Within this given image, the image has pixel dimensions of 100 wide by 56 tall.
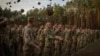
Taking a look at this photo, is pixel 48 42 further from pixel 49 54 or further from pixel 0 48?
pixel 0 48

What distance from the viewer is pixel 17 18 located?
Answer: 22250mm

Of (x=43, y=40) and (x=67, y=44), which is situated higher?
(x=43, y=40)

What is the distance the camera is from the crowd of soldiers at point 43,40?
883 cm

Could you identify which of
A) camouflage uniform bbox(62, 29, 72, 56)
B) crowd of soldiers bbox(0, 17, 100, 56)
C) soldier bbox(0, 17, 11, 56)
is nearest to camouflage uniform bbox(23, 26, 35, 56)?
crowd of soldiers bbox(0, 17, 100, 56)

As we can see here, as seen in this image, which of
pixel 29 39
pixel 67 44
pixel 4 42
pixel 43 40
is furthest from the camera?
pixel 67 44

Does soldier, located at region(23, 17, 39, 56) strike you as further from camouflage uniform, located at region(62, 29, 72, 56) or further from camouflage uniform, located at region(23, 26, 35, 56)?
camouflage uniform, located at region(62, 29, 72, 56)

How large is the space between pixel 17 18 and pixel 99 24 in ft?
17.6

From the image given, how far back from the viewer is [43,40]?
1510cm

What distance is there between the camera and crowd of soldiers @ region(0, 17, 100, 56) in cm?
883

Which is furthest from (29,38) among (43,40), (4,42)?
(43,40)

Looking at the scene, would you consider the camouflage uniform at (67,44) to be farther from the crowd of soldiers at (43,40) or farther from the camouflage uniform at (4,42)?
the camouflage uniform at (4,42)

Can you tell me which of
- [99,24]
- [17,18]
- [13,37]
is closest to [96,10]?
[99,24]

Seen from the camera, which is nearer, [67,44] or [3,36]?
[3,36]

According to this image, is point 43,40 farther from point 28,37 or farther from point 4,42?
point 28,37
